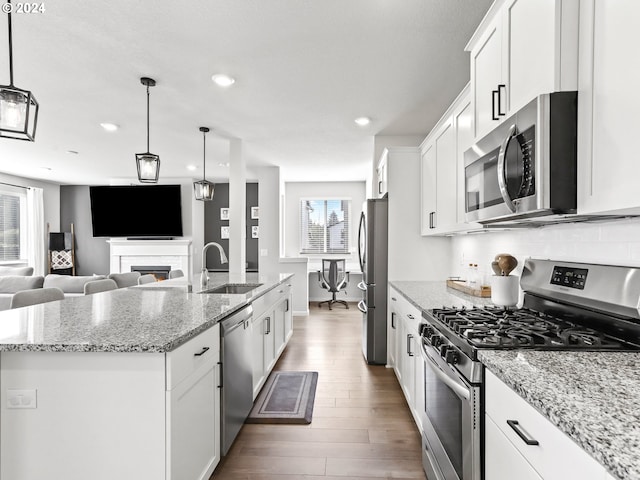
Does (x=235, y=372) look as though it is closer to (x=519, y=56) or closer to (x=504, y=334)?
(x=504, y=334)

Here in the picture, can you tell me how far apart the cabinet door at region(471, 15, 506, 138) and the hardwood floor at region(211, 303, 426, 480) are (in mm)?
1879

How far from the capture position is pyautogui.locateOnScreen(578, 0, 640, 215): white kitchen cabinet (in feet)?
3.34

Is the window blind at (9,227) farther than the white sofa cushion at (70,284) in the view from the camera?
Yes

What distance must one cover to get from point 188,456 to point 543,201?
171 centimetres

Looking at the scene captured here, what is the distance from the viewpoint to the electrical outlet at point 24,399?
1.42 meters

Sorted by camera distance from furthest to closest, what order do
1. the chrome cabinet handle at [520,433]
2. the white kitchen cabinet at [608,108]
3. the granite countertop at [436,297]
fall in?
the granite countertop at [436,297]
the white kitchen cabinet at [608,108]
the chrome cabinet handle at [520,433]

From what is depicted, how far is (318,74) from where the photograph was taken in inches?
114

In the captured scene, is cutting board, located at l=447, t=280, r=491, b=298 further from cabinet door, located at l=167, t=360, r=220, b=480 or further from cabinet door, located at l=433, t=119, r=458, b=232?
cabinet door, located at l=167, t=360, r=220, b=480

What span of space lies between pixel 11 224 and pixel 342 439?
25.9ft

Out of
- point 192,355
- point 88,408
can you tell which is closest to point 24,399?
point 88,408

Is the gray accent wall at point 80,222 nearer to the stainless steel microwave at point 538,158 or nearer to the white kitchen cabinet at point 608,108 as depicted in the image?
the stainless steel microwave at point 538,158

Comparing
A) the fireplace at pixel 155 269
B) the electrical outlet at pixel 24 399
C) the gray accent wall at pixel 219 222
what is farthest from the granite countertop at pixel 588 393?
the fireplace at pixel 155 269

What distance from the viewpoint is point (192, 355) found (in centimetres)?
162

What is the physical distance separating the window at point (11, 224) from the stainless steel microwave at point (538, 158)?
27.9ft
